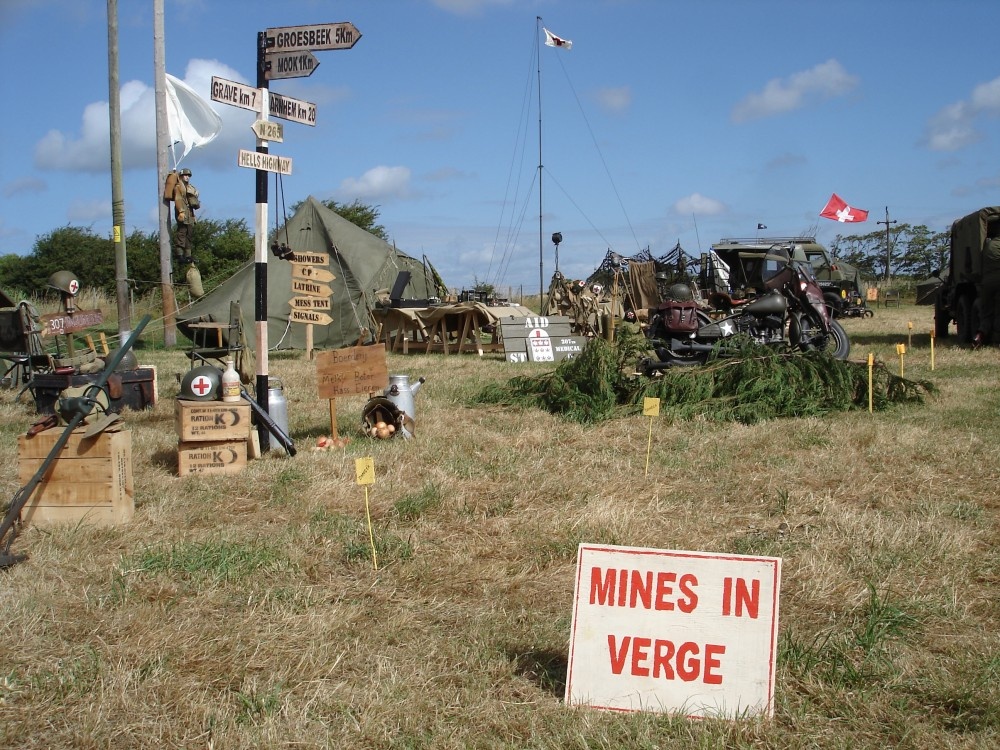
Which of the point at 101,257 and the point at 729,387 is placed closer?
the point at 729,387

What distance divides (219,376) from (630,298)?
17.2 m

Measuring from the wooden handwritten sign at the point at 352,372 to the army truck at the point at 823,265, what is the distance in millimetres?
16496

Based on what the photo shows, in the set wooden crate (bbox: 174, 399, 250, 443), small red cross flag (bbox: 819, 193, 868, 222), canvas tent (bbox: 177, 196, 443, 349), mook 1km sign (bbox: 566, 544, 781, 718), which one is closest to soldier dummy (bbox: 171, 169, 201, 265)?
canvas tent (bbox: 177, 196, 443, 349)

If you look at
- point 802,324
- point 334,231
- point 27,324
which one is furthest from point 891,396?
point 334,231

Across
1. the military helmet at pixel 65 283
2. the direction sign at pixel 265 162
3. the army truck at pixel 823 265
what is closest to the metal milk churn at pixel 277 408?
the direction sign at pixel 265 162

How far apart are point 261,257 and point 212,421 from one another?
147 cm

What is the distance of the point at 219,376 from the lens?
6.83 m

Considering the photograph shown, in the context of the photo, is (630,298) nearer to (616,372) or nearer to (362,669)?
(616,372)

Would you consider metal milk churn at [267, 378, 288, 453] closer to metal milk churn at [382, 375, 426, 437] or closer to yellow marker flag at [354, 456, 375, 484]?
metal milk churn at [382, 375, 426, 437]

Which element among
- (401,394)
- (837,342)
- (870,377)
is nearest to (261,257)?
(401,394)

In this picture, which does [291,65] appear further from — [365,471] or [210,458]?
[365,471]

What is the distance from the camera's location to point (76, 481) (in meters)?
5.00

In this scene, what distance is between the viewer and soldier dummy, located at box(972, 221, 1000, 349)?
12.5m

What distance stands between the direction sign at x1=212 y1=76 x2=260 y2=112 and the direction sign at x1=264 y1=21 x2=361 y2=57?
1.18 ft
